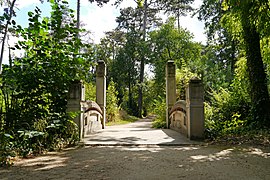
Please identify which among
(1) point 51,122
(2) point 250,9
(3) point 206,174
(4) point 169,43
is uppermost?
(4) point 169,43

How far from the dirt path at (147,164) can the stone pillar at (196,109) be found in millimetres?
1257

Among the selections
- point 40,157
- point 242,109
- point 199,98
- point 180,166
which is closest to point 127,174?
point 180,166

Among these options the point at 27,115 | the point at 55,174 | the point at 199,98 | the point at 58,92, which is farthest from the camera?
the point at 199,98

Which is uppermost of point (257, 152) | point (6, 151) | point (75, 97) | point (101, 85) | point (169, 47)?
point (169, 47)

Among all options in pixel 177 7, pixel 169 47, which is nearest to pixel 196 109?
pixel 169 47

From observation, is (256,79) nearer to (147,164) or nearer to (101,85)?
(147,164)

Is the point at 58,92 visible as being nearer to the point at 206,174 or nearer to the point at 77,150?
the point at 77,150

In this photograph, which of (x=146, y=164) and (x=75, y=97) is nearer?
(x=146, y=164)

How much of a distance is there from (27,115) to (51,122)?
0.56 metres

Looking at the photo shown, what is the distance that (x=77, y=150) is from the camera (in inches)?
235

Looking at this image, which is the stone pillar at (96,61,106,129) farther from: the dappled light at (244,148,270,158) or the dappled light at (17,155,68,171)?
the dappled light at (244,148,270,158)

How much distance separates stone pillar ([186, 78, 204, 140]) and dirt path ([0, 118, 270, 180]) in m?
1.26

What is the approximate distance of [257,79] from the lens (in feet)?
29.2

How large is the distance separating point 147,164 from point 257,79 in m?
6.12
